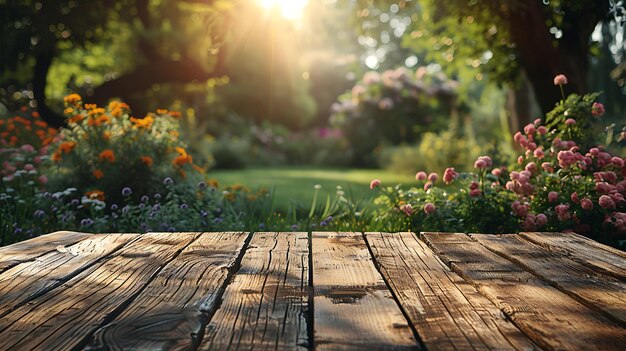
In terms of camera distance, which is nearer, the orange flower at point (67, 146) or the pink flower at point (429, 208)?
the pink flower at point (429, 208)

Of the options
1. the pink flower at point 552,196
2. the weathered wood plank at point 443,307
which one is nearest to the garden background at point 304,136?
the pink flower at point 552,196

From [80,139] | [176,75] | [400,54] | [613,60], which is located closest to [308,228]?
[80,139]

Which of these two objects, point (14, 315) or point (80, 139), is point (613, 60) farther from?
point (14, 315)

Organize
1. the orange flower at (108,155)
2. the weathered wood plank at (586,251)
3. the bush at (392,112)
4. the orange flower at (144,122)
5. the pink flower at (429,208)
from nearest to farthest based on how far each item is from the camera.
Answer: the weathered wood plank at (586,251) < the pink flower at (429,208) < the orange flower at (108,155) < the orange flower at (144,122) < the bush at (392,112)

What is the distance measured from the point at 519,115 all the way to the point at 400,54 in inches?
1709

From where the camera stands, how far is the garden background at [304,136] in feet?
16.9

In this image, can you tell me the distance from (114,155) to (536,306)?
17.5 feet

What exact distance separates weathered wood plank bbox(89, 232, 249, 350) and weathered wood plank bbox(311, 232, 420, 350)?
0.32 meters

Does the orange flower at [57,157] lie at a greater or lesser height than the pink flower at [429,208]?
greater

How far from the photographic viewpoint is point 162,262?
253cm

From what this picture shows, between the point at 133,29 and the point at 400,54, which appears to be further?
the point at 400,54

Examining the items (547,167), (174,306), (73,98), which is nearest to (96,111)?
(73,98)

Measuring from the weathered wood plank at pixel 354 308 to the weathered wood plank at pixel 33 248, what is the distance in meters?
1.17

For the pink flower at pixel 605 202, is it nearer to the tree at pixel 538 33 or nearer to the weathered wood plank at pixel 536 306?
the weathered wood plank at pixel 536 306
